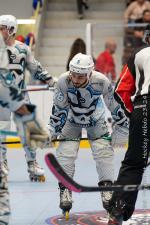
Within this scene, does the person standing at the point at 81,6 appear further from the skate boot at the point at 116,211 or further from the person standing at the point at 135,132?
the skate boot at the point at 116,211

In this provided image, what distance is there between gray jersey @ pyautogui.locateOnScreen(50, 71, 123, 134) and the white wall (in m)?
9.06

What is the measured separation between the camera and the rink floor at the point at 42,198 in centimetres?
678

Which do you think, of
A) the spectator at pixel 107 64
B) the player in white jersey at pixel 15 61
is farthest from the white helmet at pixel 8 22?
the spectator at pixel 107 64

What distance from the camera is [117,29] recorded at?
480 inches

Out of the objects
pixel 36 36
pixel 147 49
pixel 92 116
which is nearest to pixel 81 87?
pixel 92 116

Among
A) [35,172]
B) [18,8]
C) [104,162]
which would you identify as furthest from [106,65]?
[104,162]

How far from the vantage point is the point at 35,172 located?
859 cm

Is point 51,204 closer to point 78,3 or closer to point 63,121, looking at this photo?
point 63,121

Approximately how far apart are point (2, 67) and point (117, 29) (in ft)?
24.3

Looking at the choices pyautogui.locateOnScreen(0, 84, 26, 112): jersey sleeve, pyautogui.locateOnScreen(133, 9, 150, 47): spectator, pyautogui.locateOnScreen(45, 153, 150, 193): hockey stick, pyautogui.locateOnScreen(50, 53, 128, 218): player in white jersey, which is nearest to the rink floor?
pyautogui.locateOnScreen(50, 53, 128, 218): player in white jersey

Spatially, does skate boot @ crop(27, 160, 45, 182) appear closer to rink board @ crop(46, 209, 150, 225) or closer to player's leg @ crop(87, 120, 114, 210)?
rink board @ crop(46, 209, 150, 225)

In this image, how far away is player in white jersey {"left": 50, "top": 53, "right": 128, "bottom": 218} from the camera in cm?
662

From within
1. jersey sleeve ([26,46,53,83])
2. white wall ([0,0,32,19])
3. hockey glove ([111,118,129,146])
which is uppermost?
white wall ([0,0,32,19])

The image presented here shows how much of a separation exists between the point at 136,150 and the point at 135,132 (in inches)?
4.5
